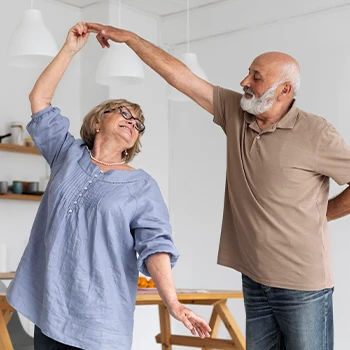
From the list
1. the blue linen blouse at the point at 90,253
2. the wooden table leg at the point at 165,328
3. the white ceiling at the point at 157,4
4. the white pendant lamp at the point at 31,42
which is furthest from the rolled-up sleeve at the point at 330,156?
the white ceiling at the point at 157,4

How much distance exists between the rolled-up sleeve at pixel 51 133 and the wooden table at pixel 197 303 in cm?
136

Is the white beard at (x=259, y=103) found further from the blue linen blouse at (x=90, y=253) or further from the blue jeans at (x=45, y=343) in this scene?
the blue jeans at (x=45, y=343)

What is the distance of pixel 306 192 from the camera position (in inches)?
114

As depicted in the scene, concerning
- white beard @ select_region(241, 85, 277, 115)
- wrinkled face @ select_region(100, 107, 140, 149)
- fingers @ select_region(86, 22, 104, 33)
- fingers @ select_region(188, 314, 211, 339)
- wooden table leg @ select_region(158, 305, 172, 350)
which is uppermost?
fingers @ select_region(86, 22, 104, 33)

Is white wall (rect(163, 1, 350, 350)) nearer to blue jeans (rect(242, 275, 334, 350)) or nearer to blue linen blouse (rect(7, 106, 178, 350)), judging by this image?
blue jeans (rect(242, 275, 334, 350))

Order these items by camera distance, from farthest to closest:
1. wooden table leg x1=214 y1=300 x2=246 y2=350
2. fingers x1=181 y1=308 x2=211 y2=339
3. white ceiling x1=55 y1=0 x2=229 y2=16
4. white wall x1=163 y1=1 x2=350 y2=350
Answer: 1. white ceiling x1=55 y1=0 x2=229 y2=16
2. white wall x1=163 y1=1 x2=350 y2=350
3. wooden table leg x1=214 y1=300 x2=246 y2=350
4. fingers x1=181 y1=308 x2=211 y2=339

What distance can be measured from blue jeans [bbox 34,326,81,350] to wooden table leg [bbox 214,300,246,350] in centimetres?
247

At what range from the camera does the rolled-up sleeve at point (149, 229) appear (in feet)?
8.67

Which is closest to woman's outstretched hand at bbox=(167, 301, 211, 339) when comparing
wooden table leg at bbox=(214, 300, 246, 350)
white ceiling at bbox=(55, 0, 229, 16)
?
wooden table leg at bbox=(214, 300, 246, 350)

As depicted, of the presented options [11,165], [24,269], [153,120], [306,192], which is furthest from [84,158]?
[153,120]

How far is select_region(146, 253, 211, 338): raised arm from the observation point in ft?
8.21

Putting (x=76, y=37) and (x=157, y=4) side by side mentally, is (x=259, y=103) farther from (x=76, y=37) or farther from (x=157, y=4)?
(x=157, y=4)

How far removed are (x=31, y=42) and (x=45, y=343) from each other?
2024mm

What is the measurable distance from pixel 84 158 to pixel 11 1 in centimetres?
388
